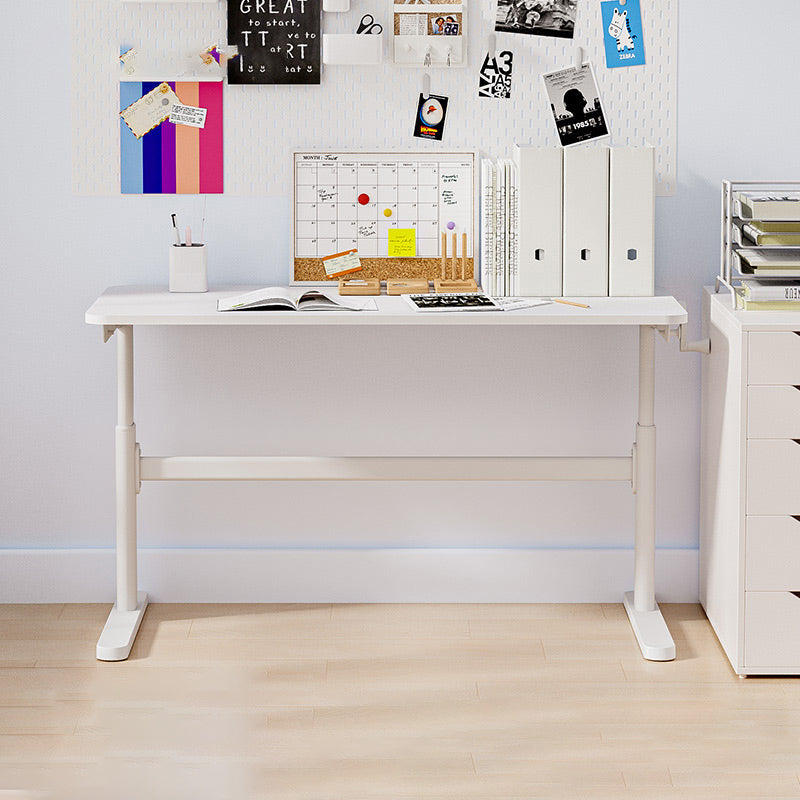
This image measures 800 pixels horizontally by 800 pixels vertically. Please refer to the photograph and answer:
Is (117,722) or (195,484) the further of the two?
(195,484)

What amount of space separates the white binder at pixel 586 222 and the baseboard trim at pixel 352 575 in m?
0.73

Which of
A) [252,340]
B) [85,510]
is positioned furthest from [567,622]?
[85,510]

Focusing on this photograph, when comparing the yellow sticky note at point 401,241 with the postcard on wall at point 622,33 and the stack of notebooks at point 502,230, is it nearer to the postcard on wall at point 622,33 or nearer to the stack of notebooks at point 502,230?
the stack of notebooks at point 502,230

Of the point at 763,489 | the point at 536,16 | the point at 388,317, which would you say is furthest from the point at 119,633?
the point at 536,16

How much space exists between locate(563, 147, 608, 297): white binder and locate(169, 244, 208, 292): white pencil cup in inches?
33.9

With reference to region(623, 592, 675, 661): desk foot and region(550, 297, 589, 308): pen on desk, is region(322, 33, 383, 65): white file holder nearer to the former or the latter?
region(550, 297, 589, 308): pen on desk

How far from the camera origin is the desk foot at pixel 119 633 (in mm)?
2789

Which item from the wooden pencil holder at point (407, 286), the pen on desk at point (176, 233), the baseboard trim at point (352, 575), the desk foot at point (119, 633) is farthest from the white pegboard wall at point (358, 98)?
the desk foot at point (119, 633)

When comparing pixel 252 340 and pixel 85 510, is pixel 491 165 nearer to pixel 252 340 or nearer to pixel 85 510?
pixel 252 340

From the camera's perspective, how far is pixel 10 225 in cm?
302

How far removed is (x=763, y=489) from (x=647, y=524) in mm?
358

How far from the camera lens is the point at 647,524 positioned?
9.65ft

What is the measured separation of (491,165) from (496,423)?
25.8 inches

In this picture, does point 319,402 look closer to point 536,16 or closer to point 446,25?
point 446,25
